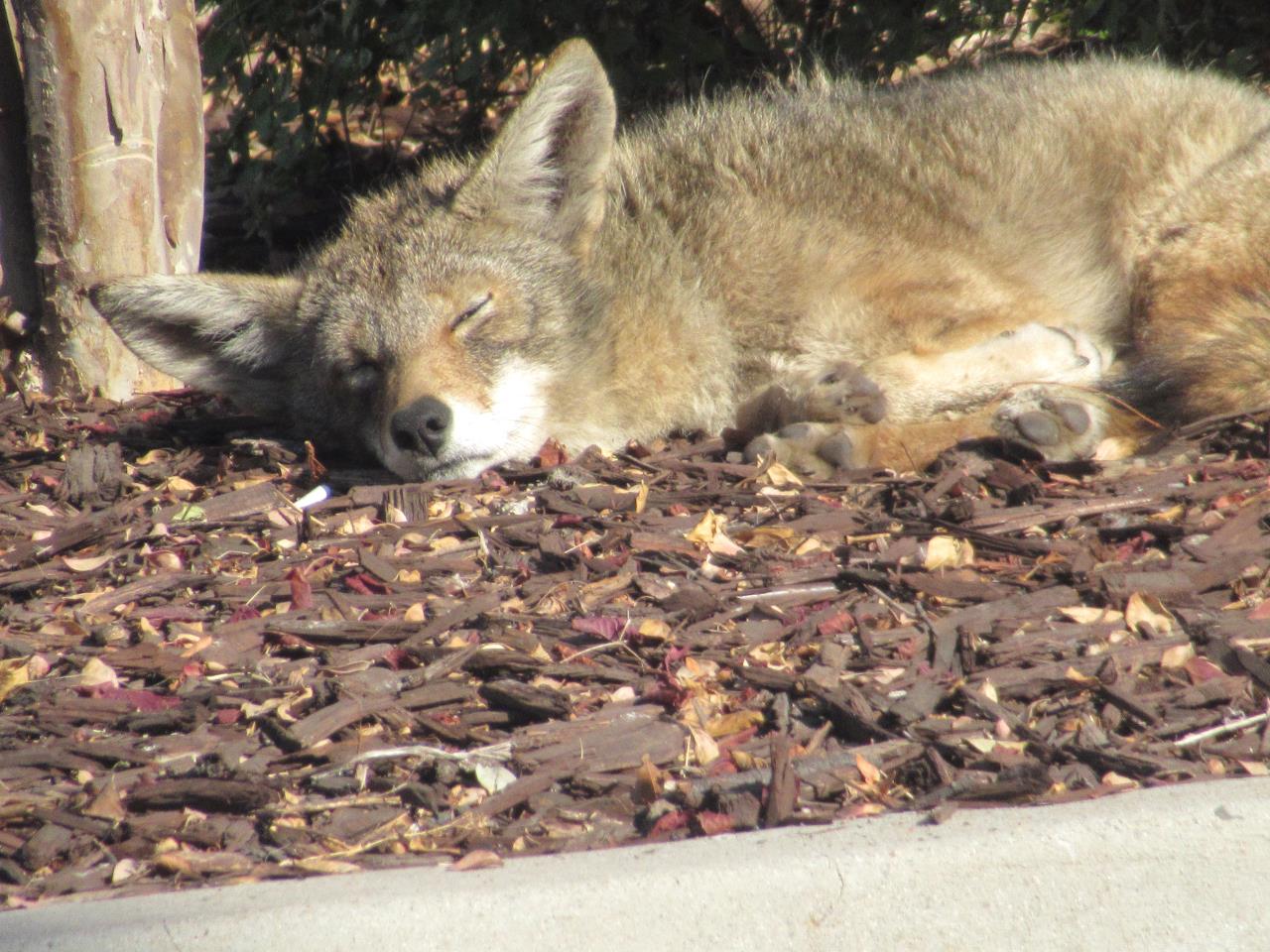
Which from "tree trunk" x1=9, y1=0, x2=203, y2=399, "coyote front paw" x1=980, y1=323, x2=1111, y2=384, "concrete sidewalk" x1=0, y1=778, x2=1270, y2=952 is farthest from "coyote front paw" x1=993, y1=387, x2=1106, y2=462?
"tree trunk" x1=9, y1=0, x2=203, y2=399

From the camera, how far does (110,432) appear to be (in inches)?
185

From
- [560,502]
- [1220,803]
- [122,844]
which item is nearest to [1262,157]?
[560,502]

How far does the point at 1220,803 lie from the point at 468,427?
2625mm

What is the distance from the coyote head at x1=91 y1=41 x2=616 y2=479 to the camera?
4.19 meters

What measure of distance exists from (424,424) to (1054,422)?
2088 mm

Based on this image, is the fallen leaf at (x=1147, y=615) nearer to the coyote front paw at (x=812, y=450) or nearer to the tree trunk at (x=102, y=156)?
the coyote front paw at (x=812, y=450)

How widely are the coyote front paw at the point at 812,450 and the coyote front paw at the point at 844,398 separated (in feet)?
0.42

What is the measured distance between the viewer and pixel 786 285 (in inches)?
175

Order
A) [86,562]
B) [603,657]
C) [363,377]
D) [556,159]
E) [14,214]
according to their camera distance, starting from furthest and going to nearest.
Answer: [14,214]
[556,159]
[363,377]
[86,562]
[603,657]

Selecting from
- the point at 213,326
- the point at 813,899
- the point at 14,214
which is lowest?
the point at 813,899

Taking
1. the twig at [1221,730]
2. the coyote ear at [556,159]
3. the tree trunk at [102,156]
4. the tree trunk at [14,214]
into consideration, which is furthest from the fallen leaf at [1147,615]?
the tree trunk at [14,214]

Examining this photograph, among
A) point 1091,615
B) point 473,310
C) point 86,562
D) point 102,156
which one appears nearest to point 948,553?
point 1091,615

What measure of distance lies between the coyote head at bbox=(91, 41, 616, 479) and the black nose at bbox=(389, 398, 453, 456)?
0.04 feet

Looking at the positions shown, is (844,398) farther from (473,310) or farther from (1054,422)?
(473,310)
